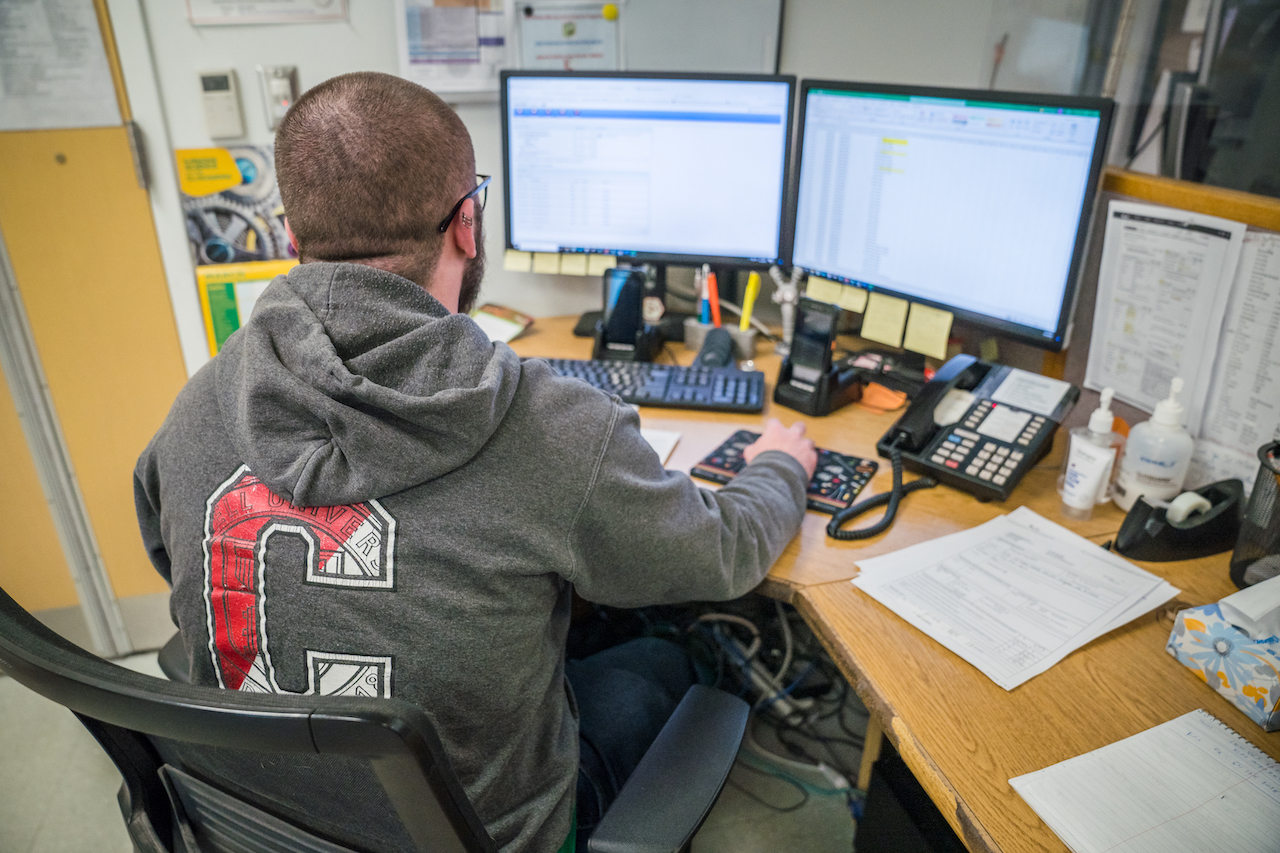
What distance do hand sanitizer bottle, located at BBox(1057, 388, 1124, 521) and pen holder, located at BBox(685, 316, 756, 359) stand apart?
695 millimetres

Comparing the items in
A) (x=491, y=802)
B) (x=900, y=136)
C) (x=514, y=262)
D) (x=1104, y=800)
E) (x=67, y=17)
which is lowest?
(x=491, y=802)

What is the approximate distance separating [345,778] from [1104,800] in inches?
25.9

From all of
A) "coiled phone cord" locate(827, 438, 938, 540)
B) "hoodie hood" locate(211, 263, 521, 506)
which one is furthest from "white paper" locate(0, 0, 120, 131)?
"coiled phone cord" locate(827, 438, 938, 540)

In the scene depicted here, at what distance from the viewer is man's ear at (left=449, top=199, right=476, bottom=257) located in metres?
0.94

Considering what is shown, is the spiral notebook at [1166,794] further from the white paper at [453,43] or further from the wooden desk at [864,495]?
the white paper at [453,43]

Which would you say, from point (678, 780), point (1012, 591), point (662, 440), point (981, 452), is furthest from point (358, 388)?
point (981, 452)

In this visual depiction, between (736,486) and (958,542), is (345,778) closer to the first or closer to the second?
(736,486)

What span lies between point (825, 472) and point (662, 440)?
27cm

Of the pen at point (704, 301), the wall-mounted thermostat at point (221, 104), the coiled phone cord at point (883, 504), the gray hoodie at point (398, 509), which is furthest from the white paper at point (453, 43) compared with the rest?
the coiled phone cord at point (883, 504)

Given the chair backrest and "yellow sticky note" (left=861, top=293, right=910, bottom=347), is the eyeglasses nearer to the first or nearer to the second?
the chair backrest

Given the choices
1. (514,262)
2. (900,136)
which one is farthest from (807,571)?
(514,262)

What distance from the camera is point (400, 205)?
872 mm

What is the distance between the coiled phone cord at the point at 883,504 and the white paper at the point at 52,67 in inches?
61.6

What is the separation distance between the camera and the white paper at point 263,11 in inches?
62.4
